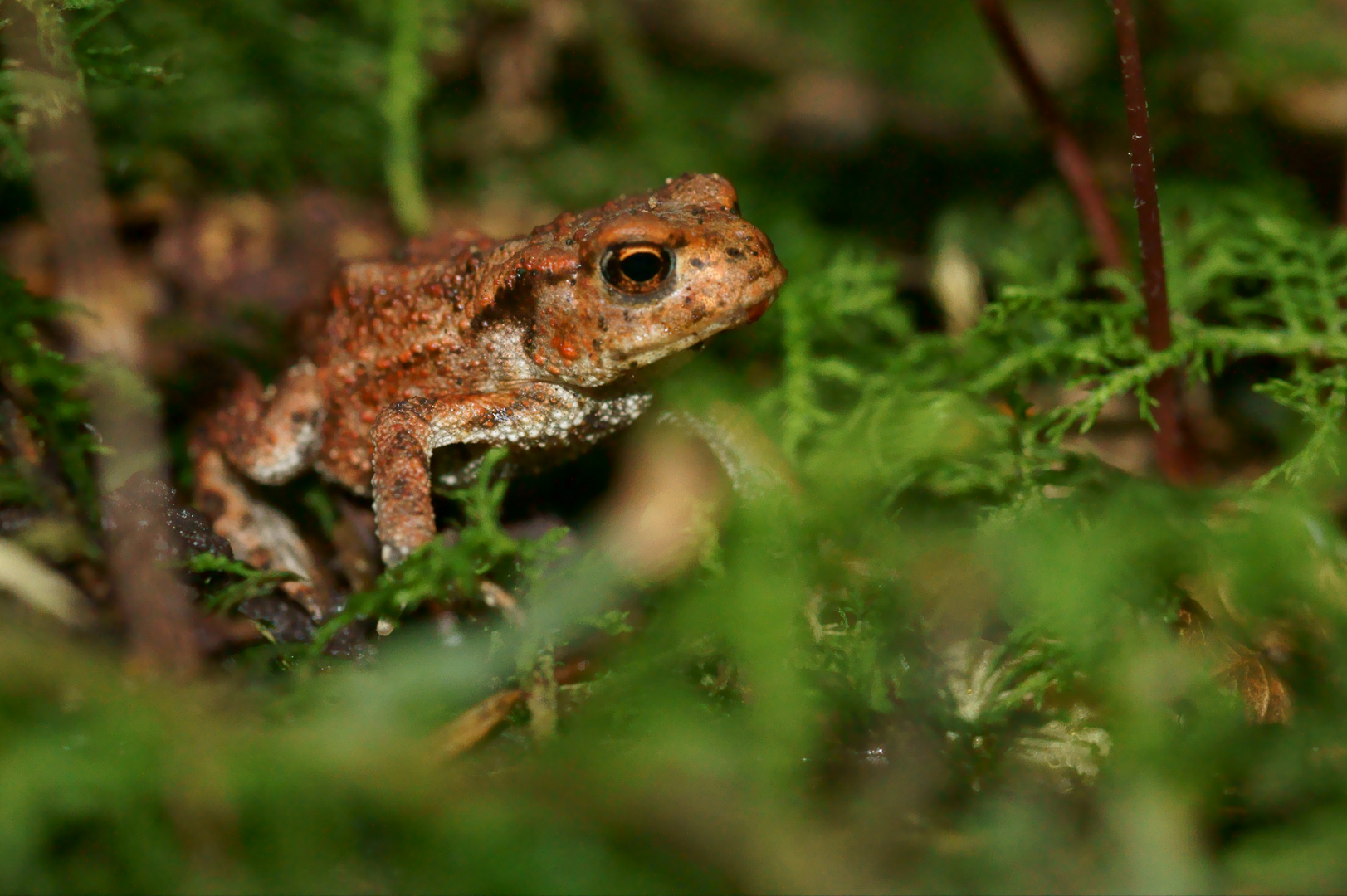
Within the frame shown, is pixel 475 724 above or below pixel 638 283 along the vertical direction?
below

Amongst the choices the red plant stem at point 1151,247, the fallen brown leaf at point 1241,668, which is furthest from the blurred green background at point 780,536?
the red plant stem at point 1151,247

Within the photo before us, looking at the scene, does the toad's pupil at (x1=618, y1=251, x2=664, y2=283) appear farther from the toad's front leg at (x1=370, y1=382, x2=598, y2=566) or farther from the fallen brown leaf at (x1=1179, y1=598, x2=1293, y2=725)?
the fallen brown leaf at (x1=1179, y1=598, x2=1293, y2=725)

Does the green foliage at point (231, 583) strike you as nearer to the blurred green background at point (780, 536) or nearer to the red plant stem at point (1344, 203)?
the blurred green background at point (780, 536)

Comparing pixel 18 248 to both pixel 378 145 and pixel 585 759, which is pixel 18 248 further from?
pixel 585 759

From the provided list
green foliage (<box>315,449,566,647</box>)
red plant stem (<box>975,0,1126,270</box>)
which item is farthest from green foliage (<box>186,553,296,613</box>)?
red plant stem (<box>975,0,1126,270</box>)

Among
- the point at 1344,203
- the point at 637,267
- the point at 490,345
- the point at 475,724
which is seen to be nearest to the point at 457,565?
the point at 475,724

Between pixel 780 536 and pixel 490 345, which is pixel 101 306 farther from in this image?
pixel 780 536

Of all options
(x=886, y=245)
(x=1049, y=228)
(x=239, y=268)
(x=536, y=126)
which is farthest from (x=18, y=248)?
(x=1049, y=228)
